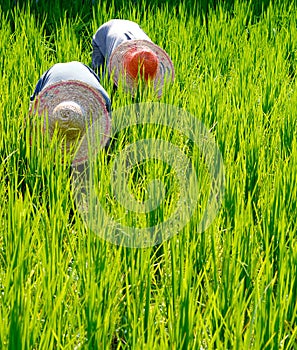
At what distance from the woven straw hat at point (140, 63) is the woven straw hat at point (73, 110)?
0.47m

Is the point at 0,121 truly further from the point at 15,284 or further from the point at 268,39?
the point at 268,39

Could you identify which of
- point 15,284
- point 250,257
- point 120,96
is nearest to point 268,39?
point 120,96

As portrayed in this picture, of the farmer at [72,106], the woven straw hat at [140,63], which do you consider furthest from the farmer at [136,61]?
the farmer at [72,106]

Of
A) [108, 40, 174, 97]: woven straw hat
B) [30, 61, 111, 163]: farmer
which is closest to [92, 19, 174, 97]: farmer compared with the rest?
[108, 40, 174, 97]: woven straw hat

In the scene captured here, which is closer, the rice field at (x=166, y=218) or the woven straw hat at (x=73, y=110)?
the rice field at (x=166, y=218)

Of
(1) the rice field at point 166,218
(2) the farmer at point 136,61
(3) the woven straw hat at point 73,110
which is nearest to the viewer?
(1) the rice field at point 166,218

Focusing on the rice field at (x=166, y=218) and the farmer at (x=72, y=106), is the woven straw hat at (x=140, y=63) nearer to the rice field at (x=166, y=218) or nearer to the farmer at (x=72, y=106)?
the rice field at (x=166, y=218)

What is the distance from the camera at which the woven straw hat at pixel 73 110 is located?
2.41 m

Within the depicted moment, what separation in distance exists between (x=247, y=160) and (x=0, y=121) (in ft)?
3.10

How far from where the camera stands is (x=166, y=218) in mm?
1889

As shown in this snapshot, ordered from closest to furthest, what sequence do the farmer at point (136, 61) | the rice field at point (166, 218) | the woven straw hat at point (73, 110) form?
the rice field at point (166, 218) → the woven straw hat at point (73, 110) → the farmer at point (136, 61)

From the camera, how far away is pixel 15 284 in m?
1.40

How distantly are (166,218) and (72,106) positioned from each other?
0.72 meters

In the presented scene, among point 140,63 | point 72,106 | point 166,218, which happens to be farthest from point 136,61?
point 166,218
